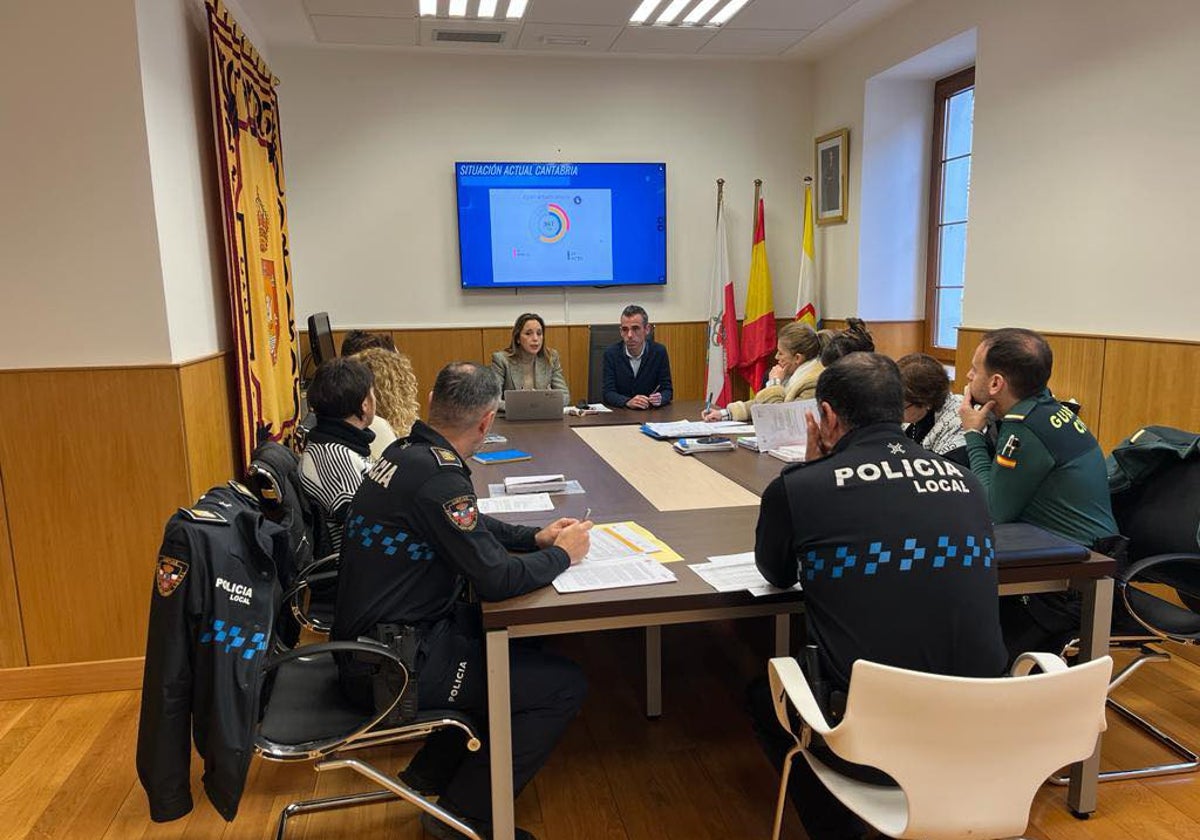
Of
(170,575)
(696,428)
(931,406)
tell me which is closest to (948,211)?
(696,428)

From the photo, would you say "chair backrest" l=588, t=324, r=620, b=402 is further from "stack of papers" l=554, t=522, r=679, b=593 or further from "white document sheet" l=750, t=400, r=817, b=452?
"stack of papers" l=554, t=522, r=679, b=593

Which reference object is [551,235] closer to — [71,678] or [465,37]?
[465,37]

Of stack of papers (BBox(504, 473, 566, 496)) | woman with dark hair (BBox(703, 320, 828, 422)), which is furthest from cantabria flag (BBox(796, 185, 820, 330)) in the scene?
stack of papers (BBox(504, 473, 566, 496))

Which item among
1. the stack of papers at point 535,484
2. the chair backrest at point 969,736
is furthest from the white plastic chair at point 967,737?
the stack of papers at point 535,484

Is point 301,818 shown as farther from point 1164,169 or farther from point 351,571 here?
point 1164,169

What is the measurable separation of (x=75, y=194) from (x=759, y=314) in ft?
15.1

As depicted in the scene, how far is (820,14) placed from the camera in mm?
5000

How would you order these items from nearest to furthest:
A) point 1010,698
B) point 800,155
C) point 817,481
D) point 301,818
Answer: point 1010,698, point 817,481, point 301,818, point 800,155

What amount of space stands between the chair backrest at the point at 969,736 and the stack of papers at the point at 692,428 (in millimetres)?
2230

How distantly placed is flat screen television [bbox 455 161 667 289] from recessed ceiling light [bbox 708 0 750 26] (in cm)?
115

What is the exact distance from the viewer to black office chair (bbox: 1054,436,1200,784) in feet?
7.43

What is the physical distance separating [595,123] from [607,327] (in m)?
1.55

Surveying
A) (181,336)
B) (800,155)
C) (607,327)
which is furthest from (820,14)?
(181,336)

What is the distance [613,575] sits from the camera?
6.17ft
